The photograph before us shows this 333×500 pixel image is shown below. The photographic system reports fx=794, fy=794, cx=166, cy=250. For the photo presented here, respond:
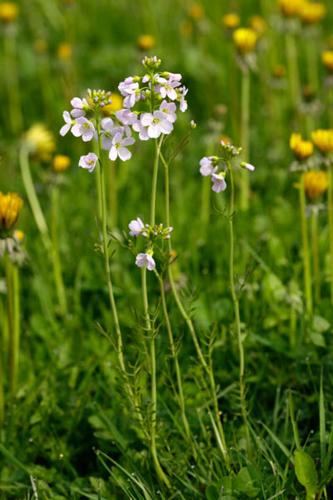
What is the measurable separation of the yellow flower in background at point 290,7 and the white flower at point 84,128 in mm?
2187

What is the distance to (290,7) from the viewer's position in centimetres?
346

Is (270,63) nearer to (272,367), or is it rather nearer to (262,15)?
(262,15)

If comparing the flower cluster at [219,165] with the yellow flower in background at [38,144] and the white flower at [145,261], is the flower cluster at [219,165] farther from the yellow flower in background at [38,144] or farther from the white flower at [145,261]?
the yellow flower in background at [38,144]

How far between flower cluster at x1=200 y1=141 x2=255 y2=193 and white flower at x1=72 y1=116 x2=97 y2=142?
0.24 meters

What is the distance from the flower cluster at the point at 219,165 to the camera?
1577 mm

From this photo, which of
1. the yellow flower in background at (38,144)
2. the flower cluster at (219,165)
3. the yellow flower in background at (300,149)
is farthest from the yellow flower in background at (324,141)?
the yellow flower in background at (38,144)

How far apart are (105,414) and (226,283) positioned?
28.3 inches

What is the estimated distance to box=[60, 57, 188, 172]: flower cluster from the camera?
1.48m

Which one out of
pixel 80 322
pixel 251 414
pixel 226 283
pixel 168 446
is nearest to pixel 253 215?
pixel 226 283

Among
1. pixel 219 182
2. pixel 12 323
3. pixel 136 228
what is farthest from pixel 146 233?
pixel 12 323

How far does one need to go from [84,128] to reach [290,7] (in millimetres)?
2208

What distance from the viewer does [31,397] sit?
2217mm

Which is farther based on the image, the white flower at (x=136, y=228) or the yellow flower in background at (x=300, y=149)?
the yellow flower in background at (x=300, y=149)

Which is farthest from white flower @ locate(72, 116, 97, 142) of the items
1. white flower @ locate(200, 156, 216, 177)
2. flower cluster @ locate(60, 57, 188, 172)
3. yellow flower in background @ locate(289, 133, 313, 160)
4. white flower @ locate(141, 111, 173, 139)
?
yellow flower in background @ locate(289, 133, 313, 160)
